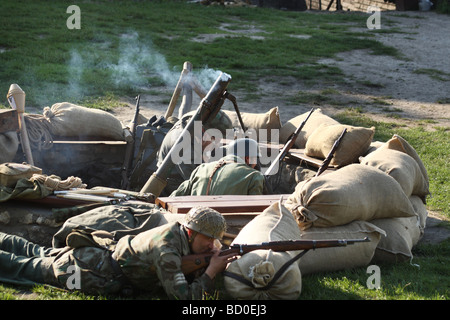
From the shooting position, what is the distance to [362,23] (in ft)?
64.3

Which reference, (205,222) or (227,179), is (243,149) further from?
(205,222)

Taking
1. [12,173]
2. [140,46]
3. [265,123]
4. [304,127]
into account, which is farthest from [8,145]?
[140,46]

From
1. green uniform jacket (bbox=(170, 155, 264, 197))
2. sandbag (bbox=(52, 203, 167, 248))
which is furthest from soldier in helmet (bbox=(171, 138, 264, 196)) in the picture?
sandbag (bbox=(52, 203, 167, 248))

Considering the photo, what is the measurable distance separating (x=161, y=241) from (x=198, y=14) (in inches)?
602

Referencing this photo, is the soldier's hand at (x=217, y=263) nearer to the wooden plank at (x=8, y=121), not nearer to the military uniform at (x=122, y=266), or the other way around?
the military uniform at (x=122, y=266)

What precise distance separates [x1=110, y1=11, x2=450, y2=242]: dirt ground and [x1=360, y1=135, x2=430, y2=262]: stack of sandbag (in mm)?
4187

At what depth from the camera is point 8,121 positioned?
7293 mm

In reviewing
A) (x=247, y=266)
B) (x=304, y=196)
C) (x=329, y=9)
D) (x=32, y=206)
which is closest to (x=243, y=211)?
(x=304, y=196)

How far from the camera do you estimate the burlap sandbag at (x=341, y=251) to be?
5.20 m

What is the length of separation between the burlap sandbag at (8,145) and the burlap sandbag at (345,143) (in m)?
3.25

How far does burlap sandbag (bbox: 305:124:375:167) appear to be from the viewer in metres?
7.20

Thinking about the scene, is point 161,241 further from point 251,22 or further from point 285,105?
point 251,22

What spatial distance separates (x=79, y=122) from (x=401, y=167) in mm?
4033

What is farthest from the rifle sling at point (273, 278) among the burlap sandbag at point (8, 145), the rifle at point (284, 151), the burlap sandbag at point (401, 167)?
the burlap sandbag at point (8, 145)
